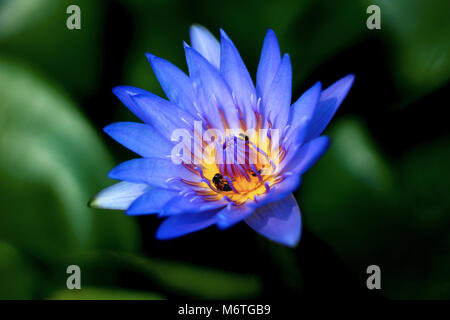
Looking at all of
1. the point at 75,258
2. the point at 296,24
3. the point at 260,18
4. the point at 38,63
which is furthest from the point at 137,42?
the point at 75,258

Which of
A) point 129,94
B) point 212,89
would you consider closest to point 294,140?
point 212,89

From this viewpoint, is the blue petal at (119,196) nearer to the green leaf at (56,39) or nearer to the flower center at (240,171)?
the flower center at (240,171)

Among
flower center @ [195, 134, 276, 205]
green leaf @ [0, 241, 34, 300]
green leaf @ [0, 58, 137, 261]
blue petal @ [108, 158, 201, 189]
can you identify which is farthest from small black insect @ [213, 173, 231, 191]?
green leaf @ [0, 241, 34, 300]

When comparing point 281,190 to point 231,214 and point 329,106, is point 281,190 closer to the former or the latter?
point 231,214

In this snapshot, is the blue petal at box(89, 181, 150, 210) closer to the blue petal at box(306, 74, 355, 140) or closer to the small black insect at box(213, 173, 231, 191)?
the small black insect at box(213, 173, 231, 191)

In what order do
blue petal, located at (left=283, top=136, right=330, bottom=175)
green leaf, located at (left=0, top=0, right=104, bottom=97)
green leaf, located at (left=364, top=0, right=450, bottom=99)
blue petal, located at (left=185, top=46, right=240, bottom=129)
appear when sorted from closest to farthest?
blue petal, located at (left=283, top=136, right=330, bottom=175) < blue petal, located at (left=185, top=46, right=240, bottom=129) < green leaf, located at (left=364, top=0, right=450, bottom=99) < green leaf, located at (left=0, top=0, right=104, bottom=97)
